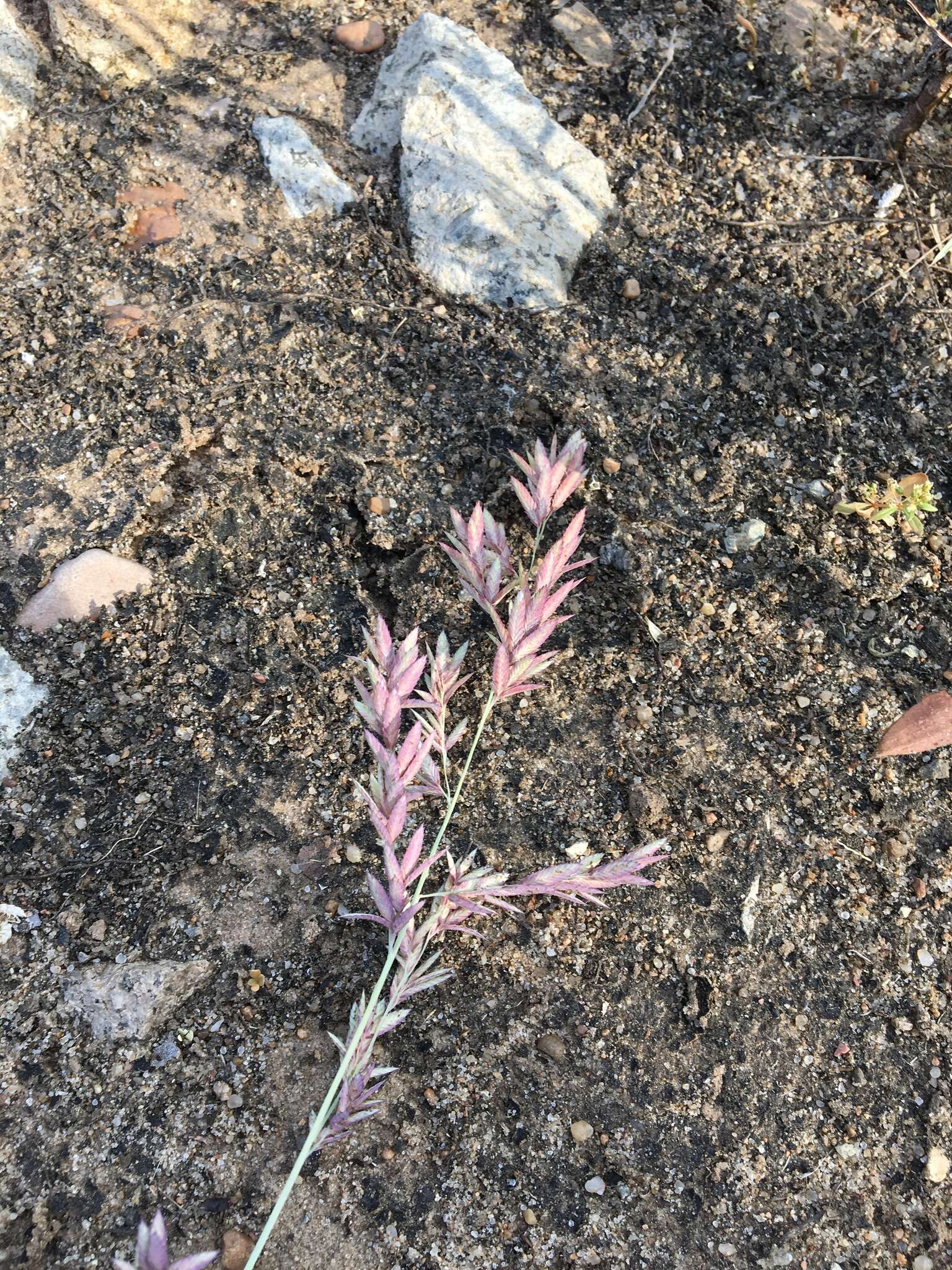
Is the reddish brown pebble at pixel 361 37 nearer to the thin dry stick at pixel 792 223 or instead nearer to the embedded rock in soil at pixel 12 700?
the thin dry stick at pixel 792 223

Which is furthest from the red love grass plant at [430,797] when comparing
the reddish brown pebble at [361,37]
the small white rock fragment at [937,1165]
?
the reddish brown pebble at [361,37]

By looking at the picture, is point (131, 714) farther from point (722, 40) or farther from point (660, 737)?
point (722, 40)

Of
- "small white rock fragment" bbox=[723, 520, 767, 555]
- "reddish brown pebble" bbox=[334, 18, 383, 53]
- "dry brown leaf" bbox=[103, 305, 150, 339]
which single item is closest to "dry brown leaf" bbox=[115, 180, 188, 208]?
"dry brown leaf" bbox=[103, 305, 150, 339]

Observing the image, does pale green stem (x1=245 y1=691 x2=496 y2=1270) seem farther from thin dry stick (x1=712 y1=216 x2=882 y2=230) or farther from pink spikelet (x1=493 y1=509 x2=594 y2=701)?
thin dry stick (x1=712 y1=216 x2=882 y2=230)

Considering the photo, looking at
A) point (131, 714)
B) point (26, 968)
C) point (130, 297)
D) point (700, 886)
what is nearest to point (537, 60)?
point (130, 297)

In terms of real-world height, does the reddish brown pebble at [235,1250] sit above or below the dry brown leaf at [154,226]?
below

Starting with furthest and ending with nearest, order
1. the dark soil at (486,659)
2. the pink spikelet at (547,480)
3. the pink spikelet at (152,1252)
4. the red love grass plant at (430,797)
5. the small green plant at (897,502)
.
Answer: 1. the small green plant at (897,502)
2. the pink spikelet at (547,480)
3. the dark soil at (486,659)
4. the red love grass plant at (430,797)
5. the pink spikelet at (152,1252)

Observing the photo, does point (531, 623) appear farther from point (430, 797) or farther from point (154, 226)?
point (154, 226)
